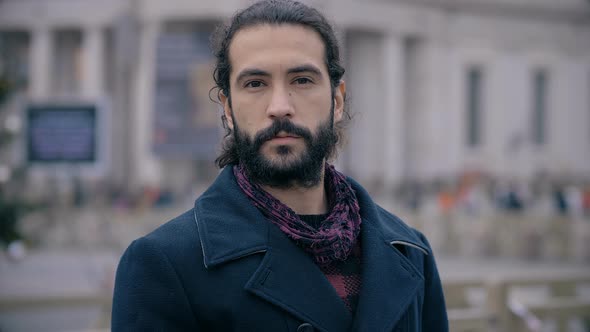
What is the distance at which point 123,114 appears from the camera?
41219 mm

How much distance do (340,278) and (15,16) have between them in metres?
41.8

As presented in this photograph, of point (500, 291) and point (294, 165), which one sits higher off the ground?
point (294, 165)

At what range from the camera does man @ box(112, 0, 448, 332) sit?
2.15m

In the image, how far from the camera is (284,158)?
233cm

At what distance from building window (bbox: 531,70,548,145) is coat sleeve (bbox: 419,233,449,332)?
A: 47.4m

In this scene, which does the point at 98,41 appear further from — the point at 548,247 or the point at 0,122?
the point at 0,122

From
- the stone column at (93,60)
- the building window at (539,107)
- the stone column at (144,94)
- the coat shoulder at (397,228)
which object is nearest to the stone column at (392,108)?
the building window at (539,107)

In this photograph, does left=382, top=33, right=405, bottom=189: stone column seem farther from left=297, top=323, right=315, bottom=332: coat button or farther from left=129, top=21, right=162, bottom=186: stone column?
left=297, top=323, right=315, bottom=332: coat button

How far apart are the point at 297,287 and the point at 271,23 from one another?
83cm

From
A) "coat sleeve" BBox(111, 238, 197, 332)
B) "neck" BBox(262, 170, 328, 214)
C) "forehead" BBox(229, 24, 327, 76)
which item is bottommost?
"coat sleeve" BBox(111, 238, 197, 332)

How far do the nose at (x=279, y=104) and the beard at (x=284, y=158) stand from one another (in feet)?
0.07

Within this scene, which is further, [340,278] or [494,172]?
[494,172]

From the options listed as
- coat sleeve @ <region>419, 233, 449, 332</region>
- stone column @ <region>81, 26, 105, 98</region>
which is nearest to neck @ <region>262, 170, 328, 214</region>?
coat sleeve @ <region>419, 233, 449, 332</region>

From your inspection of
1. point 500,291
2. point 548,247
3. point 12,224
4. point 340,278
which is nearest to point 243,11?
point 340,278
